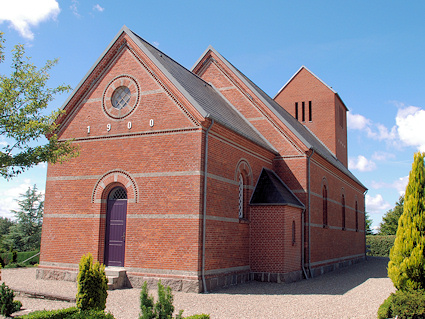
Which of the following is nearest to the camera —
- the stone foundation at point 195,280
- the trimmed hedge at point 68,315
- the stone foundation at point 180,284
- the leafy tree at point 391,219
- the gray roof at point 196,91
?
the trimmed hedge at point 68,315

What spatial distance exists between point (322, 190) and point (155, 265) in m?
11.4

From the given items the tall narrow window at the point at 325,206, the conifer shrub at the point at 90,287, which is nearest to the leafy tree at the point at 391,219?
the tall narrow window at the point at 325,206

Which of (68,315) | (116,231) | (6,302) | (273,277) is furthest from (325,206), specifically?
(6,302)

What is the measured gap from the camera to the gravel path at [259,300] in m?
10.1

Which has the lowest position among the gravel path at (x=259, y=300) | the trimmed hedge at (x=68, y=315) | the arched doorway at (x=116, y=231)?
the gravel path at (x=259, y=300)

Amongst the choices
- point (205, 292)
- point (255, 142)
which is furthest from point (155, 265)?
point (255, 142)

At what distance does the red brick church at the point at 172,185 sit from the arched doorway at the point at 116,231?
0.12 ft

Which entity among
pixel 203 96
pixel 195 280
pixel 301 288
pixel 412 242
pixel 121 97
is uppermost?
pixel 203 96

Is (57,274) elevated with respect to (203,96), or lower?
lower

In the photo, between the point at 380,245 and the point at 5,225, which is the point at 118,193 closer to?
the point at 380,245

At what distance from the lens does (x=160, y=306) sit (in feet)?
22.2

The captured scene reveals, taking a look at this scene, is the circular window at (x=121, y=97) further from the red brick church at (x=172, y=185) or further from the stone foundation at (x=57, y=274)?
the stone foundation at (x=57, y=274)

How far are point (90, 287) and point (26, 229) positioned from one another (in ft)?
92.9

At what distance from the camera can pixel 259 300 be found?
38.9 ft
